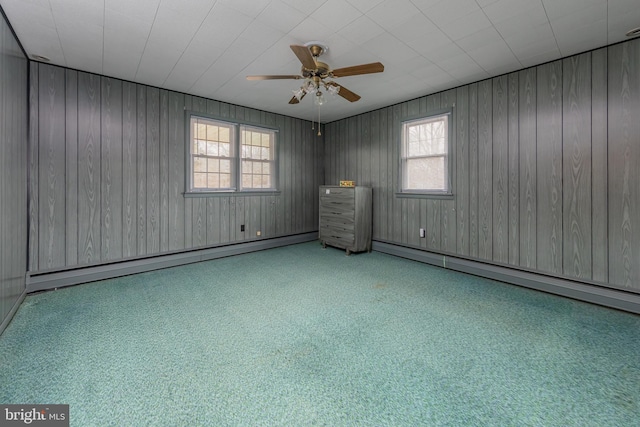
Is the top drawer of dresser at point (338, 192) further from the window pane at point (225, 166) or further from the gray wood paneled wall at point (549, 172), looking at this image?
the window pane at point (225, 166)

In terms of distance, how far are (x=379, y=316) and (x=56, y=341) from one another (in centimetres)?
255

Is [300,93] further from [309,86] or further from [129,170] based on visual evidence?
[129,170]

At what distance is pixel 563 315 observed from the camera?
8.46ft

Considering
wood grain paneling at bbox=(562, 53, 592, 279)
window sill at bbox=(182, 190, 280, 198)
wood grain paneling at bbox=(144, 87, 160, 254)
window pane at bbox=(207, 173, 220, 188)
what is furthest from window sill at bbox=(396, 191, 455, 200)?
wood grain paneling at bbox=(144, 87, 160, 254)

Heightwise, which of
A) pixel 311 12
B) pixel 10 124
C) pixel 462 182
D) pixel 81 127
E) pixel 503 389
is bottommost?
pixel 503 389

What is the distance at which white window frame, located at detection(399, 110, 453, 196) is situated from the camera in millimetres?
4145

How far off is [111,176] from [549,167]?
5369 mm

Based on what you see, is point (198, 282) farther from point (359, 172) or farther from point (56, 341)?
point (359, 172)

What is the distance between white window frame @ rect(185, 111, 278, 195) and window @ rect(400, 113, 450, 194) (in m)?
2.44

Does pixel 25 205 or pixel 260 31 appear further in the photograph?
pixel 25 205

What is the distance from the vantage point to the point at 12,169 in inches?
99.0

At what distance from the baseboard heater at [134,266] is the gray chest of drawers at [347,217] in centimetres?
107

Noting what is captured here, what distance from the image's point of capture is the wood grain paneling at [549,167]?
3.12m

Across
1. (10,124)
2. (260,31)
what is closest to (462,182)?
(260,31)
